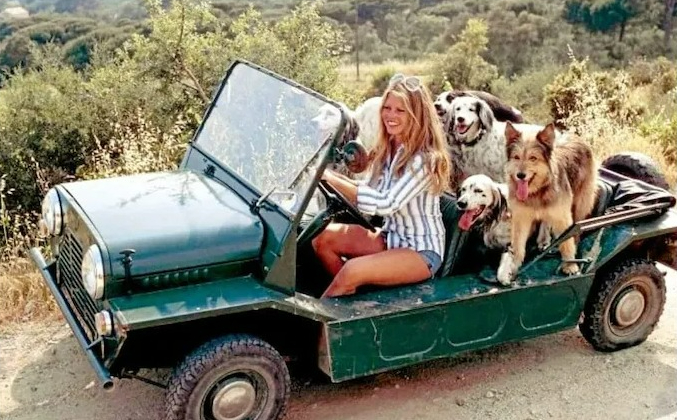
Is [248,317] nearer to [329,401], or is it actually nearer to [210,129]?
[329,401]

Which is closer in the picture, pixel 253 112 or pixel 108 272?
pixel 108 272

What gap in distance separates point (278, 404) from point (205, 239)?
0.87 m

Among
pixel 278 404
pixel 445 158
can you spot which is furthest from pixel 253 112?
pixel 278 404

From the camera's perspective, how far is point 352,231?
16.3 feet

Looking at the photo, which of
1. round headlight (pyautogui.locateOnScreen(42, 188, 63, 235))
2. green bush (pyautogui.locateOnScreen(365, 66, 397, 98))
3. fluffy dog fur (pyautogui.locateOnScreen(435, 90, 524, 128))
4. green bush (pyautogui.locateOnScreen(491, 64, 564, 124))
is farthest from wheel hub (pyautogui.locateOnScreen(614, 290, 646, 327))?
green bush (pyautogui.locateOnScreen(365, 66, 397, 98))

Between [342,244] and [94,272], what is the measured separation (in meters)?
1.47

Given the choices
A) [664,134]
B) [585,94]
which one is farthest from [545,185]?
[585,94]

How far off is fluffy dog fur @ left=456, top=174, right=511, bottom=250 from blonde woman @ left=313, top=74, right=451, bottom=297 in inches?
6.7

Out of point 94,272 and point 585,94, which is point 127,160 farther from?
point 585,94

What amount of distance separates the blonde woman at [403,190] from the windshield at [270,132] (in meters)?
0.21

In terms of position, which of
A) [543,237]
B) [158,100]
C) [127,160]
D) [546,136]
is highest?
[546,136]

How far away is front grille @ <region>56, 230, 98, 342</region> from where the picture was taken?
428 cm

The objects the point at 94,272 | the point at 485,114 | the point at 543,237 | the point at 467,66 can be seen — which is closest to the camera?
the point at 94,272

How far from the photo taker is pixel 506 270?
4.79m
